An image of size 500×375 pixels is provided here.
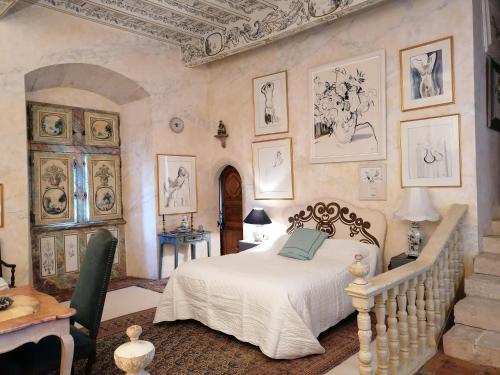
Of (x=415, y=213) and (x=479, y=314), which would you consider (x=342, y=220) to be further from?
(x=479, y=314)

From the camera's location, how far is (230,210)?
22.6 feet

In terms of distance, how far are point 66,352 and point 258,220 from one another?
143 inches

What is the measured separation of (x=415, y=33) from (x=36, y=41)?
4634mm

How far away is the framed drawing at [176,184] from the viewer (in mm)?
6230

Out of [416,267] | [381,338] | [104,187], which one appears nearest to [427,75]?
[416,267]

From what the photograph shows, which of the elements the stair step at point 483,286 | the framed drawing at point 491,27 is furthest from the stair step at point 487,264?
the framed drawing at point 491,27

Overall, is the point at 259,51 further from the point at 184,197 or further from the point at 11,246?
the point at 11,246

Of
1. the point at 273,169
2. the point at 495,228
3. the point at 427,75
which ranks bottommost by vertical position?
the point at 495,228

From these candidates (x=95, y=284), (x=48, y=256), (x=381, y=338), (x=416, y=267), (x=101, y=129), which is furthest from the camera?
(x=101, y=129)

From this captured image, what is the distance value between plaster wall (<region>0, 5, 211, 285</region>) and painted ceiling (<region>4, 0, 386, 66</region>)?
19 cm

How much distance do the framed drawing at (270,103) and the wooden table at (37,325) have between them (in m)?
4.07

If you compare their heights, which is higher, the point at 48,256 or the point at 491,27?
the point at 491,27

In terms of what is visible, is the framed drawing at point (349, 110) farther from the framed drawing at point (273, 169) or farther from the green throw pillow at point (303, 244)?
the green throw pillow at point (303, 244)

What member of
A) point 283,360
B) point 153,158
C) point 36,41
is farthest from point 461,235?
point 36,41
